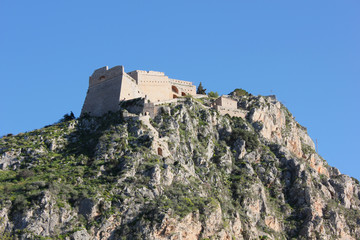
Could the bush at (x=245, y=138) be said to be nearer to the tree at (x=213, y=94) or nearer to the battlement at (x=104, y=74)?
the tree at (x=213, y=94)

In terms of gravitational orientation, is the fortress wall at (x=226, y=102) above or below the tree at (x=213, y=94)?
below

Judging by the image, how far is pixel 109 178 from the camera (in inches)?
3268

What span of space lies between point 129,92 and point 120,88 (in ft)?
5.88

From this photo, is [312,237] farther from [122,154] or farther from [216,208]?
[122,154]

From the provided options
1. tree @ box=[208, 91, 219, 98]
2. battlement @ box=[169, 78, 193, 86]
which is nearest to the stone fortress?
battlement @ box=[169, 78, 193, 86]

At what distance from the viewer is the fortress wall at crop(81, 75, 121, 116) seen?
105 meters

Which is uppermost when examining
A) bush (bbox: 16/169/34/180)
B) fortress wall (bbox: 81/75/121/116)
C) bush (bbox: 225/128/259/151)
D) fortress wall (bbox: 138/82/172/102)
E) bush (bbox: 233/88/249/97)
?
bush (bbox: 233/88/249/97)

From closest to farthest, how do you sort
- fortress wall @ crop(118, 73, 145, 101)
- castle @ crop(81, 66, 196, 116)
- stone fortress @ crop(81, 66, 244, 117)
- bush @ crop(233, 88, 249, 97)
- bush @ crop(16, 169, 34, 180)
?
bush @ crop(16, 169, 34, 180)
stone fortress @ crop(81, 66, 244, 117)
fortress wall @ crop(118, 73, 145, 101)
castle @ crop(81, 66, 196, 116)
bush @ crop(233, 88, 249, 97)

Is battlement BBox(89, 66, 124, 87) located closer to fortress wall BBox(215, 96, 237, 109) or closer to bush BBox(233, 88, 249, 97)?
fortress wall BBox(215, 96, 237, 109)

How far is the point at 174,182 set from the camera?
85.1 m

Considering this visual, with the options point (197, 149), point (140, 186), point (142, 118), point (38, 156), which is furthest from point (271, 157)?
point (38, 156)

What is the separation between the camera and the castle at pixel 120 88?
346 feet

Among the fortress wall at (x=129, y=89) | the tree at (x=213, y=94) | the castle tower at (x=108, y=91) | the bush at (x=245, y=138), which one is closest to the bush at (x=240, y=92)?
the tree at (x=213, y=94)

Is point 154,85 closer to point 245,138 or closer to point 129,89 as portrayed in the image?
point 129,89
